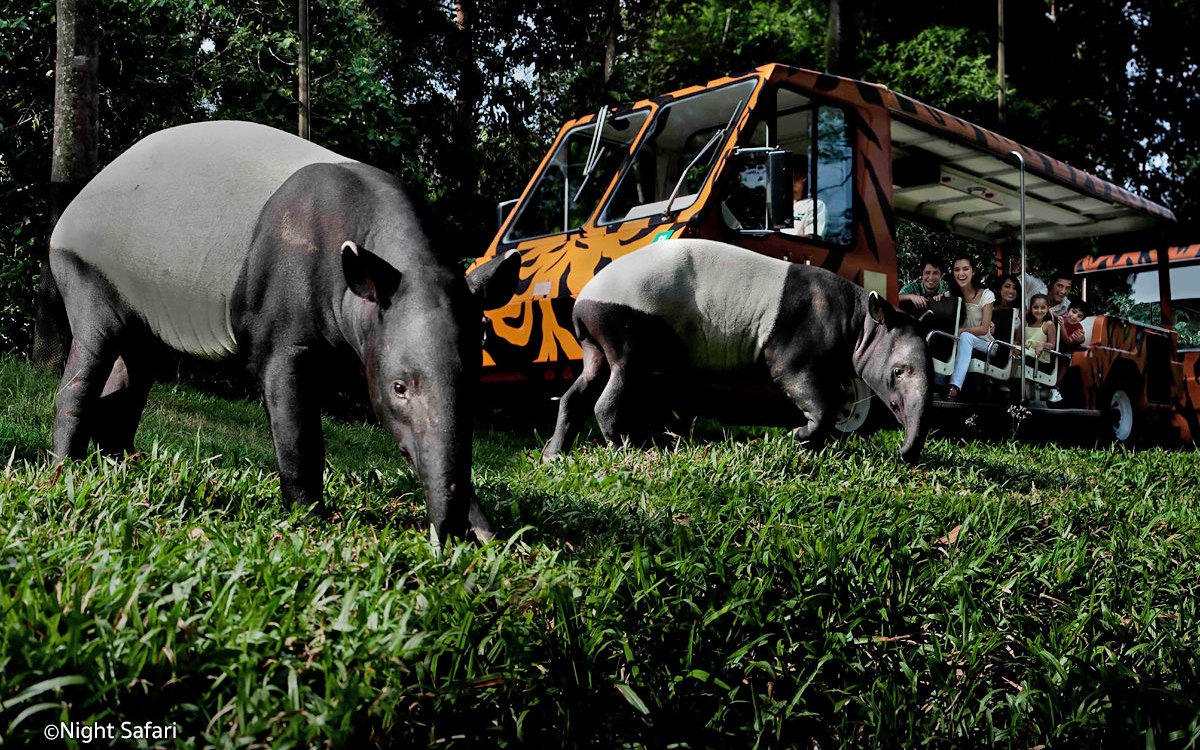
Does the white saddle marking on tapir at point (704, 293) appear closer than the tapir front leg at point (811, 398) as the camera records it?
Yes

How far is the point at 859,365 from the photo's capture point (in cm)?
653

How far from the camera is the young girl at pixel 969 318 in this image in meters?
8.82

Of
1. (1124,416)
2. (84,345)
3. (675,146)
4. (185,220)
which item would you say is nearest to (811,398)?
(675,146)

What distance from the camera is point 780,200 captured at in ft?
21.1

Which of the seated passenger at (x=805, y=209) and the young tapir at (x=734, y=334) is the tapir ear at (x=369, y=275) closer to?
the young tapir at (x=734, y=334)

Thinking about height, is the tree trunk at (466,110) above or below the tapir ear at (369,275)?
above

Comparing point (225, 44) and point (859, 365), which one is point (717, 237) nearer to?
point (859, 365)

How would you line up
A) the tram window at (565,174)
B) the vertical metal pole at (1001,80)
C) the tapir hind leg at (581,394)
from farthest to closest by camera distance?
the vertical metal pole at (1001,80)
the tram window at (565,174)
the tapir hind leg at (581,394)

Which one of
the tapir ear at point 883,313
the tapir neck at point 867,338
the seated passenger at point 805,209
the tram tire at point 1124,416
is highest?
the seated passenger at point 805,209

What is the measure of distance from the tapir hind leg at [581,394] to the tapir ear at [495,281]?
288 centimetres

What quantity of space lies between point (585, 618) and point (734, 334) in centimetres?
357

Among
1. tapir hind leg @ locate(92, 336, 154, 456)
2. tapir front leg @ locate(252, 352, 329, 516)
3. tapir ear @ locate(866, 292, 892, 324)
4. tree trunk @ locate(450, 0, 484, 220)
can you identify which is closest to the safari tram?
tapir ear @ locate(866, 292, 892, 324)

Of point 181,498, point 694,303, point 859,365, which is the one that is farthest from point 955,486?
point 181,498

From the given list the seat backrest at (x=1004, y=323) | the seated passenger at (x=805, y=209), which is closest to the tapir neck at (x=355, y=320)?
the seated passenger at (x=805, y=209)
